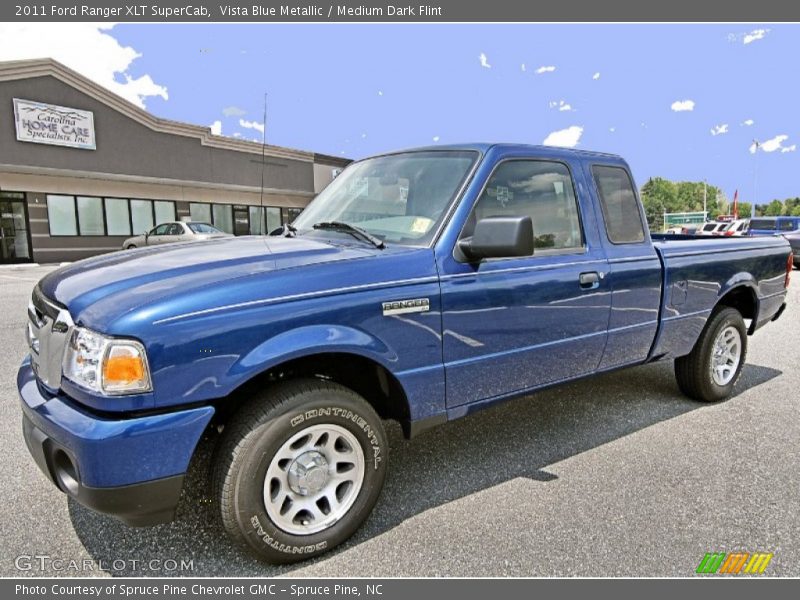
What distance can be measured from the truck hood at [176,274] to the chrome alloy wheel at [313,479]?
70 cm

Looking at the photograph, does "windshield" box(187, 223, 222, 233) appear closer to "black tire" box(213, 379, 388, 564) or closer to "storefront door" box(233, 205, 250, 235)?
"storefront door" box(233, 205, 250, 235)

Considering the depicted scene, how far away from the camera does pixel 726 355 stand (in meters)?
4.79

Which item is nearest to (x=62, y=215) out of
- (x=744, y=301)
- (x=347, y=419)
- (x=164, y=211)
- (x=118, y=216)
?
(x=118, y=216)

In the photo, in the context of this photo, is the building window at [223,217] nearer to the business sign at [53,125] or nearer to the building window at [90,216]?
the building window at [90,216]

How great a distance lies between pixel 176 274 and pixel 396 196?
4.66 ft

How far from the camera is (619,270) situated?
12.0 feet

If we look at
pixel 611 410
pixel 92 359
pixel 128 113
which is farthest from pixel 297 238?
pixel 128 113

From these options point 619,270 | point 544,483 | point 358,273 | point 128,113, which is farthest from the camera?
point 128,113

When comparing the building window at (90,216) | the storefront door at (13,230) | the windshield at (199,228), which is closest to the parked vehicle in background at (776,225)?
the windshield at (199,228)

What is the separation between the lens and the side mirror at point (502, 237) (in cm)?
269

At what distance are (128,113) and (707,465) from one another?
2574 centimetres

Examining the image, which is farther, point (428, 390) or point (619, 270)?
point (619, 270)

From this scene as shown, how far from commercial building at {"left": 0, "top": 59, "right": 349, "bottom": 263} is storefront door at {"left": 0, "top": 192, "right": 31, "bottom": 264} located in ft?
0.12
